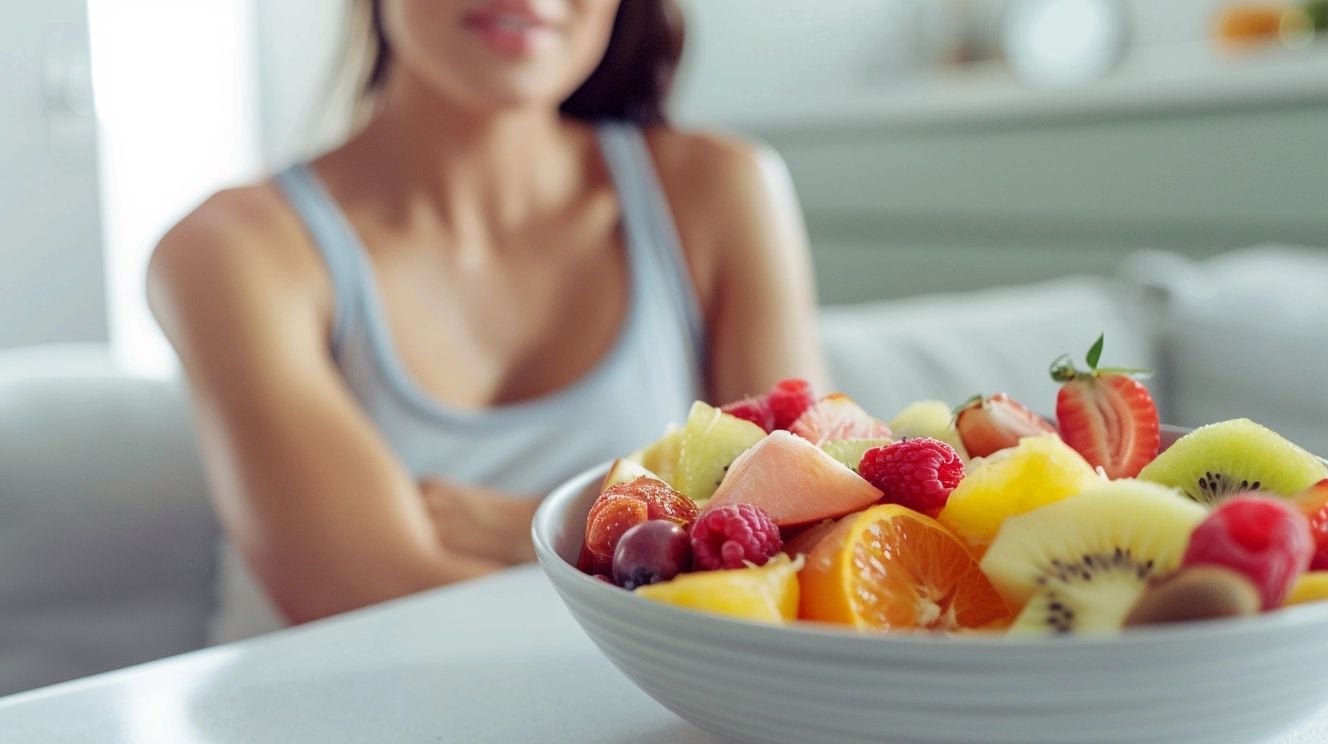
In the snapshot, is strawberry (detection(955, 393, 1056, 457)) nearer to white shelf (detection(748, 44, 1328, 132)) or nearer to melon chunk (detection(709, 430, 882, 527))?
melon chunk (detection(709, 430, 882, 527))

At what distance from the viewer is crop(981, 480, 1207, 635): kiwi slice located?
1.41 feet

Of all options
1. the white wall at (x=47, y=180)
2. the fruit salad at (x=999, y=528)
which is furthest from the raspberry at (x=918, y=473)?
the white wall at (x=47, y=180)

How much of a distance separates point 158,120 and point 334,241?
277 cm

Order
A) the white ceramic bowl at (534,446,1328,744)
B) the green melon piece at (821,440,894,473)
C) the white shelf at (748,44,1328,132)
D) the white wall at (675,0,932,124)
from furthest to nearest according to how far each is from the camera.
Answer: the white wall at (675,0,932,124) → the white shelf at (748,44,1328,132) → the green melon piece at (821,440,894,473) → the white ceramic bowl at (534,446,1328,744)

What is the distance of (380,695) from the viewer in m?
0.62

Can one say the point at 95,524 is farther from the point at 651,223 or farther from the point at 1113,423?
the point at 1113,423

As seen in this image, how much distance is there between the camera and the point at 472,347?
4.44 ft

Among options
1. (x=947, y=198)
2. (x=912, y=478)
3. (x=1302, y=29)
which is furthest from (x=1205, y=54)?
(x=912, y=478)

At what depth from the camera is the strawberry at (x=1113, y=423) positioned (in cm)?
57

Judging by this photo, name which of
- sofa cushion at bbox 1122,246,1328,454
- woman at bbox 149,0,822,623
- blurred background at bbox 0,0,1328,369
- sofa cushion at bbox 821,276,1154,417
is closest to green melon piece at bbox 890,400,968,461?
woman at bbox 149,0,822,623

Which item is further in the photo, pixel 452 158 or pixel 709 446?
pixel 452 158

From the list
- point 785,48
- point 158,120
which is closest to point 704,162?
point 785,48

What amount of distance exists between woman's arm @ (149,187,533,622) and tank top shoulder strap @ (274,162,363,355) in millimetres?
16

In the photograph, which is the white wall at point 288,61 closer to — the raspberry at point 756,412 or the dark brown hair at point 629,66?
the dark brown hair at point 629,66
